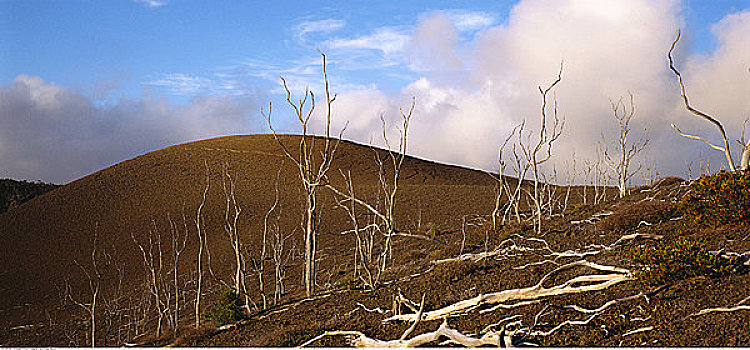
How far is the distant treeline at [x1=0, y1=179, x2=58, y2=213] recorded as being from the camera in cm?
4531

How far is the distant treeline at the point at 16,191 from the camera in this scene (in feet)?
149

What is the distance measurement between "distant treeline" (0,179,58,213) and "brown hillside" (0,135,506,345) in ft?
24.5

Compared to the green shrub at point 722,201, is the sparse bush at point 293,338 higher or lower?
lower

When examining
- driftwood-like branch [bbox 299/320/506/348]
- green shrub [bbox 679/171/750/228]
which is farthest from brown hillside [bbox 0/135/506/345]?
green shrub [bbox 679/171/750/228]

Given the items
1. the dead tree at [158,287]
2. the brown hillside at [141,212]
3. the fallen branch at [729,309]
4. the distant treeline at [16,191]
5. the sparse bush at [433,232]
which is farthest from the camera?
the distant treeline at [16,191]

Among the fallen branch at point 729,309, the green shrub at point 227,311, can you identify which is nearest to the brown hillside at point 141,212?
the green shrub at point 227,311

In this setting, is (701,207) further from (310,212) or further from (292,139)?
(292,139)

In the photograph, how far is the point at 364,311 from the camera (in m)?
8.98

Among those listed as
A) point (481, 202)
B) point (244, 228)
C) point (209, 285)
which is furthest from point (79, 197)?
point (481, 202)

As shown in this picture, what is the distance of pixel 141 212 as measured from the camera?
115 feet

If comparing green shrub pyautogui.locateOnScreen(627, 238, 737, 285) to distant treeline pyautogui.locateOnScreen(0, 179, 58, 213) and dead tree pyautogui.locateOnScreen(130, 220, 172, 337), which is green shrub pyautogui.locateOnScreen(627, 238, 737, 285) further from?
distant treeline pyautogui.locateOnScreen(0, 179, 58, 213)

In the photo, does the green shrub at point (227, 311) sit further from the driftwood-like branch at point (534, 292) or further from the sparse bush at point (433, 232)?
the sparse bush at point (433, 232)

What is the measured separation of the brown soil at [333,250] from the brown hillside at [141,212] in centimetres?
12

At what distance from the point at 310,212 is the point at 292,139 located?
47829 millimetres
